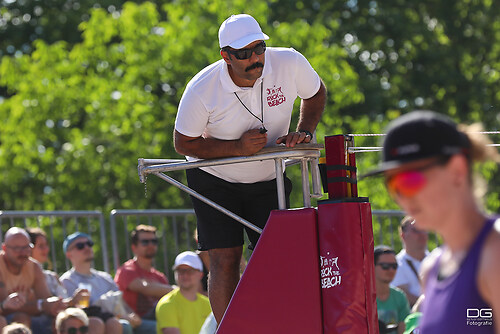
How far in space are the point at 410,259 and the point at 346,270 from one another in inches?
161

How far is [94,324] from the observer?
289 inches

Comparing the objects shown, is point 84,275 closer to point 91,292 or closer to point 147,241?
point 91,292

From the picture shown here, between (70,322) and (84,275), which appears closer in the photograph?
(70,322)

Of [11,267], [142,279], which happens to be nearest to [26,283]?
[11,267]

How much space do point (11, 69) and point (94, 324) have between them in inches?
419

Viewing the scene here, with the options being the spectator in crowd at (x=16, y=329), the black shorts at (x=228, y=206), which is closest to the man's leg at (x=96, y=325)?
the spectator in crowd at (x=16, y=329)

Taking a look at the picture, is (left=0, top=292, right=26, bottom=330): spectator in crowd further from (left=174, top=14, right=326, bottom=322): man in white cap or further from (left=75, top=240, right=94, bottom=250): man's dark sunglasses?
(left=174, top=14, right=326, bottom=322): man in white cap

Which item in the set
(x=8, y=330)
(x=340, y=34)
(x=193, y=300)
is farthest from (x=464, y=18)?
(x=8, y=330)

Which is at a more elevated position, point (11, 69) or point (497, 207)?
point (11, 69)

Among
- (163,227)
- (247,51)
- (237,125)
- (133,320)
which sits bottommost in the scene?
(133,320)

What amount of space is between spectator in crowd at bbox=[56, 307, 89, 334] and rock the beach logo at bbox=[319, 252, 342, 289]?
118 inches

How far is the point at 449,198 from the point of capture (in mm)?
2518

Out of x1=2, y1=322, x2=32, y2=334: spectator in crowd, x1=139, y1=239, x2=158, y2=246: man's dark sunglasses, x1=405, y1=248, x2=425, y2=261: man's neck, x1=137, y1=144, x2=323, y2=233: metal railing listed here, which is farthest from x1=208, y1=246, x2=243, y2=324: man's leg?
x1=405, y1=248, x2=425, y2=261: man's neck

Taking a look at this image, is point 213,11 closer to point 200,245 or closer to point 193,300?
point 193,300
